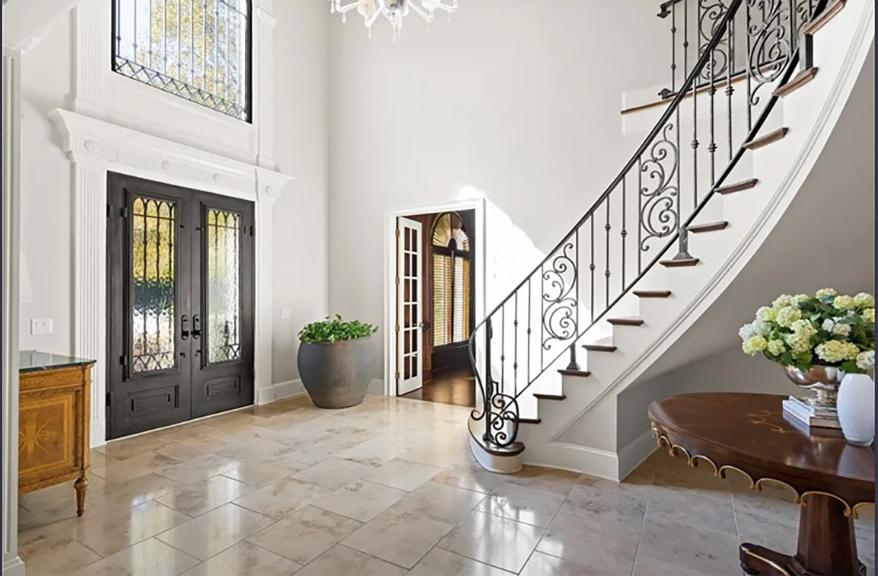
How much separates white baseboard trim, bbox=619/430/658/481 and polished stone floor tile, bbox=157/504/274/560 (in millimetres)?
2328

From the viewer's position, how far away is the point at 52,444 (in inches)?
108

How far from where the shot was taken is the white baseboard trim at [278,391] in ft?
18.5

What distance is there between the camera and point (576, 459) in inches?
136

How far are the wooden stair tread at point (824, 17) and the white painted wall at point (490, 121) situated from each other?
2.46 metres

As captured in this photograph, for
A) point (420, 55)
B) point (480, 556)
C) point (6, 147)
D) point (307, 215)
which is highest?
point (420, 55)

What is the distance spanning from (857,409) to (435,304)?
→ 6.56m

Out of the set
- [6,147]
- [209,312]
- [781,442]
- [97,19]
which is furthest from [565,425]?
[97,19]

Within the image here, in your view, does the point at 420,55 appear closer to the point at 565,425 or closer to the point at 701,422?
the point at 565,425

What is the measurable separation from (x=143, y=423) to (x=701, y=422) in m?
4.67

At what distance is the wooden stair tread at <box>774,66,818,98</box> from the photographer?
205cm

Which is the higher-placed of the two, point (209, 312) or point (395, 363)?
point (209, 312)

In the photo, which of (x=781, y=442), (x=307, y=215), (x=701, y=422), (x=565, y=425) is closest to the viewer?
(x=781, y=442)

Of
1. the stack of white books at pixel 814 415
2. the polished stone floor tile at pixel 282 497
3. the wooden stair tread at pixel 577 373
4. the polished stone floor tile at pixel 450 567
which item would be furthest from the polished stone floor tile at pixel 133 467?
the stack of white books at pixel 814 415

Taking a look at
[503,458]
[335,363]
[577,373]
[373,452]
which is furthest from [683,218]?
[335,363]
